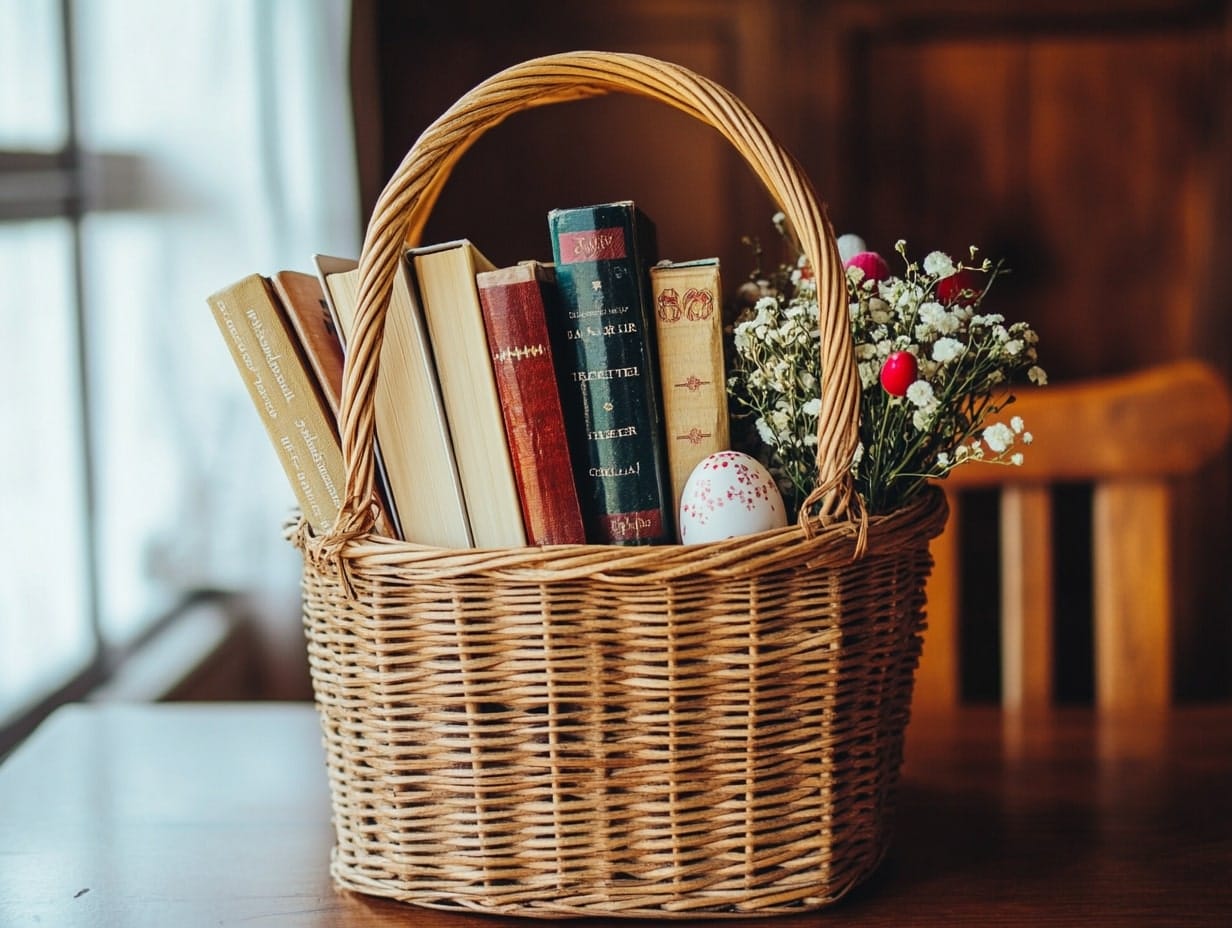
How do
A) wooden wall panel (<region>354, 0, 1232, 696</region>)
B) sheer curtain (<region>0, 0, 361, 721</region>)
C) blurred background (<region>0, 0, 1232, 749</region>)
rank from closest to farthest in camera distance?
sheer curtain (<region>0, 0, 361, 721</region>) → blurred background (<region>0, 0, 1232, 749</region>) → wooden wall panel (<region>354, 0, 1232, 696</region>)

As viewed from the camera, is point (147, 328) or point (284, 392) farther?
point (147, 328)

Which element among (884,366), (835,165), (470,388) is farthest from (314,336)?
(835,165)

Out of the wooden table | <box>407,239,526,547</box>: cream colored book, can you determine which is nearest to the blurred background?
the wooden table

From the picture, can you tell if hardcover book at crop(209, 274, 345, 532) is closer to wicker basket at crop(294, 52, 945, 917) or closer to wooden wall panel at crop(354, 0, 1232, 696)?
wicker basket at crop(294, 52, 945, 917)

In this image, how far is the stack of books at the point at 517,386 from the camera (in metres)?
0.68

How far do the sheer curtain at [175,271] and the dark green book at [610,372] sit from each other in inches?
40.8

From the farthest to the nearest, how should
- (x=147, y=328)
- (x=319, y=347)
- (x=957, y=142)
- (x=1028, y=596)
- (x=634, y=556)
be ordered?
(x=957, y=142), (x=147, y=328), (x=1028, y=596), (x=319, y=347), (x=634, y=556)

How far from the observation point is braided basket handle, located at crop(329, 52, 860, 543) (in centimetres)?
63

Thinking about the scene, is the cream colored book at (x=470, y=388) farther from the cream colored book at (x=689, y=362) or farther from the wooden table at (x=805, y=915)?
the wooden table at (x=805, y=915)

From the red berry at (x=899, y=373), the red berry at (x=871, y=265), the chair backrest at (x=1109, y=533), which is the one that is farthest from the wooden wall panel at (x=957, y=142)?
the red berry at (x=899, y=373)

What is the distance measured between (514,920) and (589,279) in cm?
38

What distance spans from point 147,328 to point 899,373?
1213mm

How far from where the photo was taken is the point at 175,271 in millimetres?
1600

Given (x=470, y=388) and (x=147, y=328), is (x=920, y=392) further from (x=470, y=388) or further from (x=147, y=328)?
(x=147, y=328)
